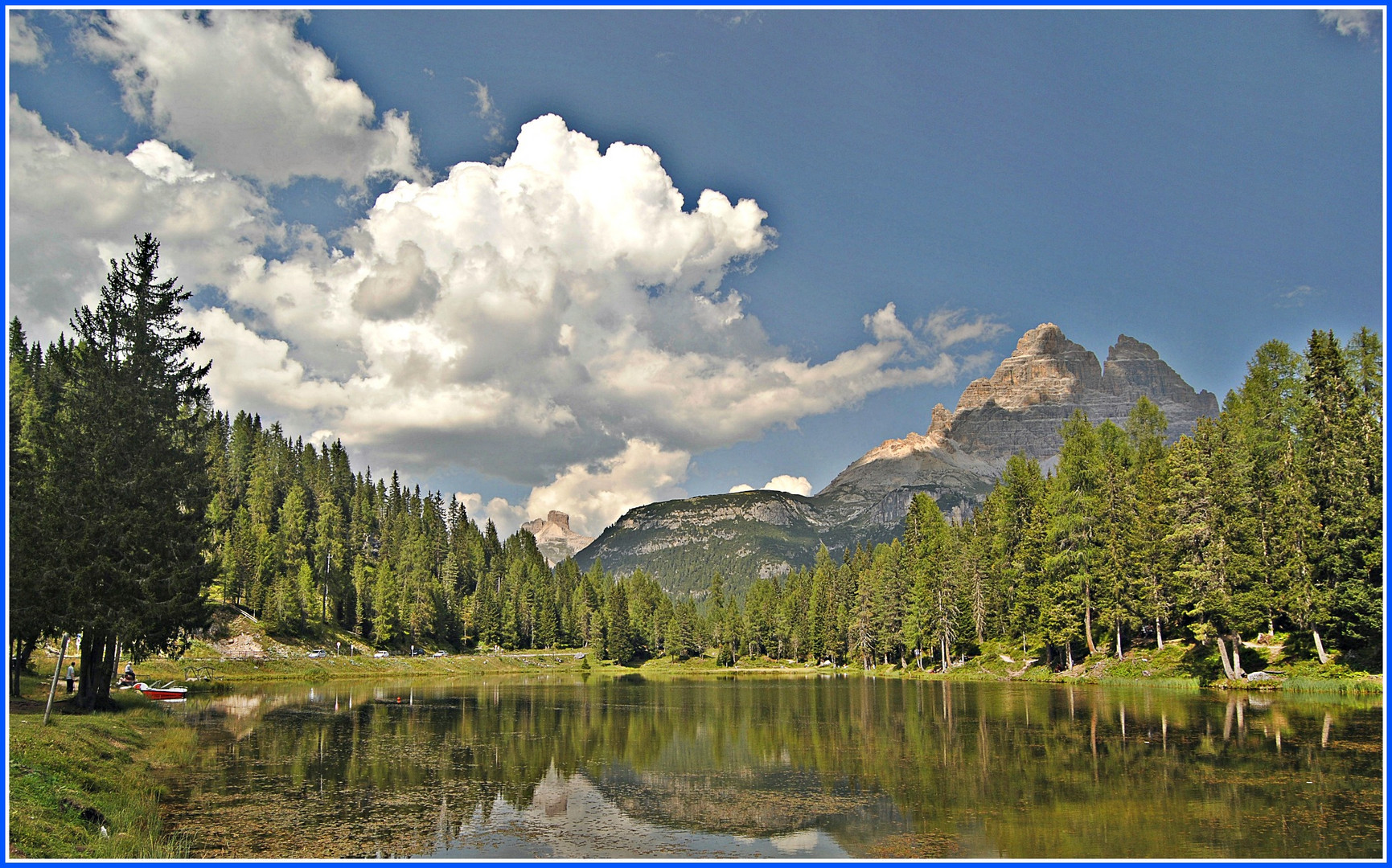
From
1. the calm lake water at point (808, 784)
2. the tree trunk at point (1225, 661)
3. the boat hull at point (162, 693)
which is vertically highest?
the calm lake water at point (808, 784)

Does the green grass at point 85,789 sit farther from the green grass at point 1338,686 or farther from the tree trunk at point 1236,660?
the tree trunk at point 1236,660

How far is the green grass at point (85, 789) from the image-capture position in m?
15.8

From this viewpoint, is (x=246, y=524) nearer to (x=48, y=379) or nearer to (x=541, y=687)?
(x=48, y=379)

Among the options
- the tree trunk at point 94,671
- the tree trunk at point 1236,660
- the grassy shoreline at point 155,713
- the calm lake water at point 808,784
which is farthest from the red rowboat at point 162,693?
the tree trunk at point 1236,660

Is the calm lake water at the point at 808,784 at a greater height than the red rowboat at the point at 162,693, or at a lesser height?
greater

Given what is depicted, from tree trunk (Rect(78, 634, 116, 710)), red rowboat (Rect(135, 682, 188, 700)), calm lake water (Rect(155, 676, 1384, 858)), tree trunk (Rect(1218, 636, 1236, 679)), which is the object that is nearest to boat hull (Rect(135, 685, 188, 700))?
red rowboat (Rect(135, 682, 188, 700))

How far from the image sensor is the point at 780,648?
15000 centimetres

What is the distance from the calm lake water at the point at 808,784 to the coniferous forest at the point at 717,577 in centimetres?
978

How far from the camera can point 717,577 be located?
184 metres

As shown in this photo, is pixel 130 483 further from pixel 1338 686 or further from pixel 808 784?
pixel 1338 686

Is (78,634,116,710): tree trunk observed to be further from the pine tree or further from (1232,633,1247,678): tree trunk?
(1232,633,1247,678): tree trunk

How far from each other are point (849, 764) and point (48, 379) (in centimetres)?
7631

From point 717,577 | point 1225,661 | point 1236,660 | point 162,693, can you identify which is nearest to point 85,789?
point 162,693

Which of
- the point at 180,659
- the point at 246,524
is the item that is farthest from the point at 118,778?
the point at 246,524
